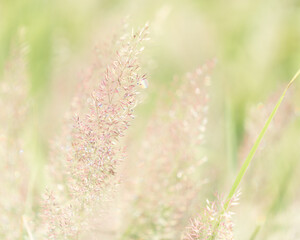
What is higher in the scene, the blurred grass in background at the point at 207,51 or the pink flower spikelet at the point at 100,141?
the blurred grass in background at the point at 207,51

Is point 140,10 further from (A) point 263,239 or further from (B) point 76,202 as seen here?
(B) point 76,202

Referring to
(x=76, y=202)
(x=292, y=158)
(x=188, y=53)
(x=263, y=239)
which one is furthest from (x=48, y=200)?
(x=188, y=53)

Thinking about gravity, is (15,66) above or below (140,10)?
below

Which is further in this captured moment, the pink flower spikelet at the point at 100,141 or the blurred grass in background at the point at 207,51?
the blurred grass in background at the point at 207,51

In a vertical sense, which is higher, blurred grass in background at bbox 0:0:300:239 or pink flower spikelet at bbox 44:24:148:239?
blurred grass in background at bbox 0:0:300:239

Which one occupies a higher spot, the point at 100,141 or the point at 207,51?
the point at 207,51

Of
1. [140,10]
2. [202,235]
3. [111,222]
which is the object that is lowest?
[202,235]

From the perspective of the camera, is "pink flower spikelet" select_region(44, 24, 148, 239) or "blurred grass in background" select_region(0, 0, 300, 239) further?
"blurred grass in background" select_region(0, 0, 300, 239)

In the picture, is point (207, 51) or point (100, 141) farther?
point (207, 51)
